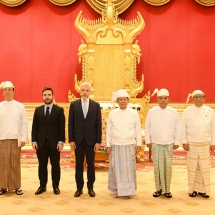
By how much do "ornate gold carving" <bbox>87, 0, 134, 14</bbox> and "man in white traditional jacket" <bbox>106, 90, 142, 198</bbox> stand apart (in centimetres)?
440

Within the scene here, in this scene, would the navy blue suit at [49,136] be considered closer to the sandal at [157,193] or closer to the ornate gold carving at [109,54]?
the sandal at [157,193]

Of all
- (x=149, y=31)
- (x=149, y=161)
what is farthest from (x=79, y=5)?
(x=149, y=161)

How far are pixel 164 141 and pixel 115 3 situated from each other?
4800 millimetres

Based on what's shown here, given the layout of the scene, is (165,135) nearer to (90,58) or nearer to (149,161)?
(149,161)

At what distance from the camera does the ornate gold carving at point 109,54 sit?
8.31 metres

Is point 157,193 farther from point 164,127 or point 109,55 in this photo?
point 109,55

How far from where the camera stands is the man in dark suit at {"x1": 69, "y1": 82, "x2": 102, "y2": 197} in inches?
188

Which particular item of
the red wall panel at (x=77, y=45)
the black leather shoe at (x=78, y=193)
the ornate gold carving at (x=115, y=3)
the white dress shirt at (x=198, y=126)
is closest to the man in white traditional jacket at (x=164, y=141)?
the white dress shirt at (x=198, y=126)

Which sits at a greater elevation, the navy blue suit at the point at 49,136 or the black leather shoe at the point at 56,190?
the navy blue suit at the point at 49,136

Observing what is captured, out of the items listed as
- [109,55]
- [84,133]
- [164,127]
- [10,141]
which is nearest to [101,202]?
[84,133]

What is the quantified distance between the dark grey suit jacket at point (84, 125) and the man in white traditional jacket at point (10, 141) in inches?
24.4

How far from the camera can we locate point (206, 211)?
4258 millimetres

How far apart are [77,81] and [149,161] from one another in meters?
2.55

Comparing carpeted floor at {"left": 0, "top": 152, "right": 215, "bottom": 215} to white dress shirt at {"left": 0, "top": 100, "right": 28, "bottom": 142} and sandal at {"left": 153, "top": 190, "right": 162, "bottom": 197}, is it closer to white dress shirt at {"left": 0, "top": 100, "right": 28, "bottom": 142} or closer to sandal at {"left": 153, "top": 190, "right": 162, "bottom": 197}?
sandal at {"left": 153, "top": 190, "right": 162, "bottom": 197}
